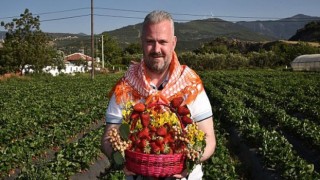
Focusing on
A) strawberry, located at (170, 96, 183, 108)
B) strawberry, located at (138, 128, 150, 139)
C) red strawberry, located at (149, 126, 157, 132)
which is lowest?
strawberry, located at (138, 128, 150, 139)

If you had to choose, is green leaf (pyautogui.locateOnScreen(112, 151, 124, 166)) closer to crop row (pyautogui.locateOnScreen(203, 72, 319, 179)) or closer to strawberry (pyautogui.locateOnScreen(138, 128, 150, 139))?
strawberry (pyautogui.locateOnScreen(138, 128, 150, 139))

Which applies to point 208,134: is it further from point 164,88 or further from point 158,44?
point 158,44

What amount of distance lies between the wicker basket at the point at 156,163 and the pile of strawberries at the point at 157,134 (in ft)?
0.21

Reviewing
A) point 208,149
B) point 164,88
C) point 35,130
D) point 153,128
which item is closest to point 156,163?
point 153,128

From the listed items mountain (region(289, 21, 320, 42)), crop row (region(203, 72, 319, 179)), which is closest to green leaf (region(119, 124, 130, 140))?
Answer: crop row (region(203, 72, 319, 179))

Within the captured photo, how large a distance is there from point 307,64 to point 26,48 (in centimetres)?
3570

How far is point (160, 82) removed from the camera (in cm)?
296

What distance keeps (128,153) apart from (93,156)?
6.66m

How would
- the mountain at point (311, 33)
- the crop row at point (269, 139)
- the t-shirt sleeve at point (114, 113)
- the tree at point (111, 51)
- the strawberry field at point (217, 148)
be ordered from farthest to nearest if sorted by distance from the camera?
the mountain at point (311, 33)
the tree at point (111, 51)
the strawberry field at point (217, 148)
the crop row at point (269, 139)
the t-shirt sleeve at point (114, 113)

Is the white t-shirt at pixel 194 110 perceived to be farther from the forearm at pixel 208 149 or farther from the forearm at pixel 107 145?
the forearm at pixel 208 149

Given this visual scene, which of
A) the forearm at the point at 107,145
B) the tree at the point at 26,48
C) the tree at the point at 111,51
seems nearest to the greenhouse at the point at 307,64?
the tree at the point at 26,48

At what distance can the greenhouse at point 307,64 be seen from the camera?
54744mm

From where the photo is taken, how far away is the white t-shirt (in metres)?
2.85

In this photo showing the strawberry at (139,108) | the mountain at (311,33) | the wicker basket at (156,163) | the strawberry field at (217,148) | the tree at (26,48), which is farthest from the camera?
the mountain at (311,33)
